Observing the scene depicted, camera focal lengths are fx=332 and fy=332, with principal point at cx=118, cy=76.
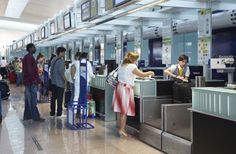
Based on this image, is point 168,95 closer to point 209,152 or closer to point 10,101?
point 209,152

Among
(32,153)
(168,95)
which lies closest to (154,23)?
(168,95)

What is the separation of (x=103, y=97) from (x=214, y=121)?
171 inches

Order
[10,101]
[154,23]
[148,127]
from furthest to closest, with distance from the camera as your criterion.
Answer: [10,101], [154,23], [148,127]

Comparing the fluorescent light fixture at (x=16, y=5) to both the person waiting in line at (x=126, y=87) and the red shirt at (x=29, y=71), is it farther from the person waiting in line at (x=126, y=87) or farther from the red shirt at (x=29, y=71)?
the person waiting in line at (x=126, y=87)

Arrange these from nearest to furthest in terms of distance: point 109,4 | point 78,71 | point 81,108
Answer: point 109,4 → point 81,108 → point 78,71

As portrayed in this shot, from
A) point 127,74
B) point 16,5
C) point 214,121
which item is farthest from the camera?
point 16,5

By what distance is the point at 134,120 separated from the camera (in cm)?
674

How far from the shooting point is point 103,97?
780cm

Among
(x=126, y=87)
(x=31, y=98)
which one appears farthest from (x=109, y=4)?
(x=31, y=98)

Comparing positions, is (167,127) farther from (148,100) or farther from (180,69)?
(180,69)

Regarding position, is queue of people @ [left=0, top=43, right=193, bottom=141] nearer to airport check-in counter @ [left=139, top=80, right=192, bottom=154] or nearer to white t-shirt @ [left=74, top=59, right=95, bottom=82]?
white t-shirt @ [left=74, top=59, right=95, bottom=82]

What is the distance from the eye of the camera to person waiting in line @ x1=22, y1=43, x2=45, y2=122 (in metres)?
7.23

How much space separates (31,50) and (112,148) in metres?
3.30

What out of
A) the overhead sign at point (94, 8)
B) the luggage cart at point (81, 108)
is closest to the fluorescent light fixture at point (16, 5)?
the overhead sign at point (94, 8)
